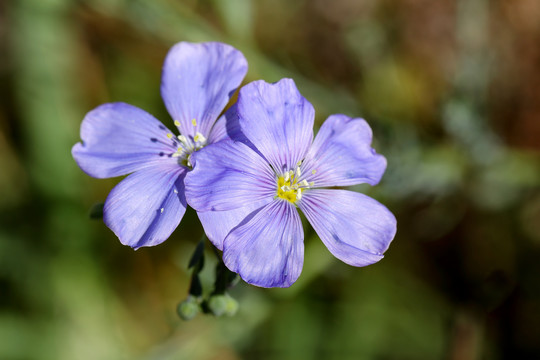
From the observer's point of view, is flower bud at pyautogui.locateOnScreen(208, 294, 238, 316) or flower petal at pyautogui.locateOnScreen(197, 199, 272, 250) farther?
flower bud at pyautogui.locateOnScreen(208, 294, 238, 316)

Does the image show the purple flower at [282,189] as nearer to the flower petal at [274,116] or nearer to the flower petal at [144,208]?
the flower petal at [274,116]

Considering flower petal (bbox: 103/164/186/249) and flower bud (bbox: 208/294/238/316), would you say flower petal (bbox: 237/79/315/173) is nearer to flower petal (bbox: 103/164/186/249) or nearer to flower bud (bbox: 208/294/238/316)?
flower petal (bbox: 103/164/186/249)

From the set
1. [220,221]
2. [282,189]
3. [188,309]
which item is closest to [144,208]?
[220,221]

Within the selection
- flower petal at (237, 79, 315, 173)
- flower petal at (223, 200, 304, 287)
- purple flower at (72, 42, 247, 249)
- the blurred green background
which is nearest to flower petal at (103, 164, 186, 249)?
purple flower at (72, 42, 247, 249)

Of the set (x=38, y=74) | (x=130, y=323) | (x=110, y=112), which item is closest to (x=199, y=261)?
(x=110, y=112)

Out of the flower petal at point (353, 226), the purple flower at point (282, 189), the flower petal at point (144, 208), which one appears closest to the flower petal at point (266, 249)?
the purple flower at point (282, 189)

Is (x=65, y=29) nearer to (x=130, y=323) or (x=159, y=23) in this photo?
(x=159, y=23)

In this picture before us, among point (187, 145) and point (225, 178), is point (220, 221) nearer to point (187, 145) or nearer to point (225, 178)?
point (225, 178)
